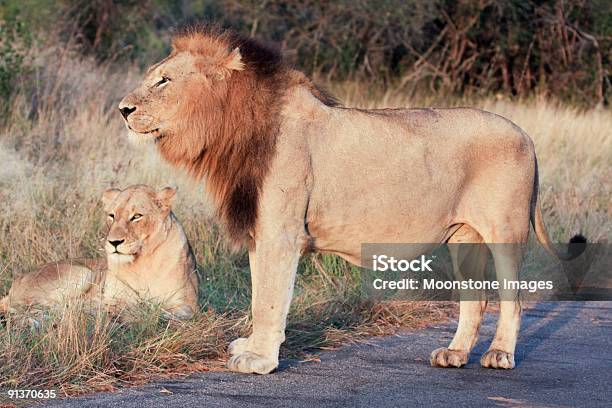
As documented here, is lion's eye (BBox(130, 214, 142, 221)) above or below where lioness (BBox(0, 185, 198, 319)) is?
above

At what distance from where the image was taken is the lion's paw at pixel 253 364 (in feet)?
16.4

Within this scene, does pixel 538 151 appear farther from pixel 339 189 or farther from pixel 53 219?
pixel 339 189

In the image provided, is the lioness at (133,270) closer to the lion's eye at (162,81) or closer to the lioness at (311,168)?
the lioness at (311,168)

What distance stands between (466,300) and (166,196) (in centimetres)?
186

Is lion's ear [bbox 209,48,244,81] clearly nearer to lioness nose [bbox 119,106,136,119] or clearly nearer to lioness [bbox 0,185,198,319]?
lioness nose [bbox 119,106,136,119]

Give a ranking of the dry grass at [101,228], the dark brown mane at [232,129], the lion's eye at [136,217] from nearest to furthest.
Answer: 1. the dry grass at [101,228]
2. the dark brown mane at [232,129]
3. the lion's eye at [136,217]

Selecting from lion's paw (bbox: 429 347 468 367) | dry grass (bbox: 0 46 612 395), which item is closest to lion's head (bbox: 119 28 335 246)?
dry grass (bbox: 0 46 612 395)

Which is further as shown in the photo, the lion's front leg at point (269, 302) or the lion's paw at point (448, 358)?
the lion's paw at point (448, 358)

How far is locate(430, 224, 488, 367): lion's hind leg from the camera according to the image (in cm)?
543

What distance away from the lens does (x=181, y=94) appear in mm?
5070

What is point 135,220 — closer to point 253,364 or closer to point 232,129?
point 232,129

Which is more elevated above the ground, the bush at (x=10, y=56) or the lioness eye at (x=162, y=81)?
the bush at (x=10, y=56)

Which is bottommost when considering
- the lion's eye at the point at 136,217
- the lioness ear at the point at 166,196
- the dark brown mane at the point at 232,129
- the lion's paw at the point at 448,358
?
the lion's paw at the point at 448,358

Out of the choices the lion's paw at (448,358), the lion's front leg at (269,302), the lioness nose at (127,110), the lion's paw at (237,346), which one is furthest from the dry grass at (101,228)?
the lion's paw at (448,358)
